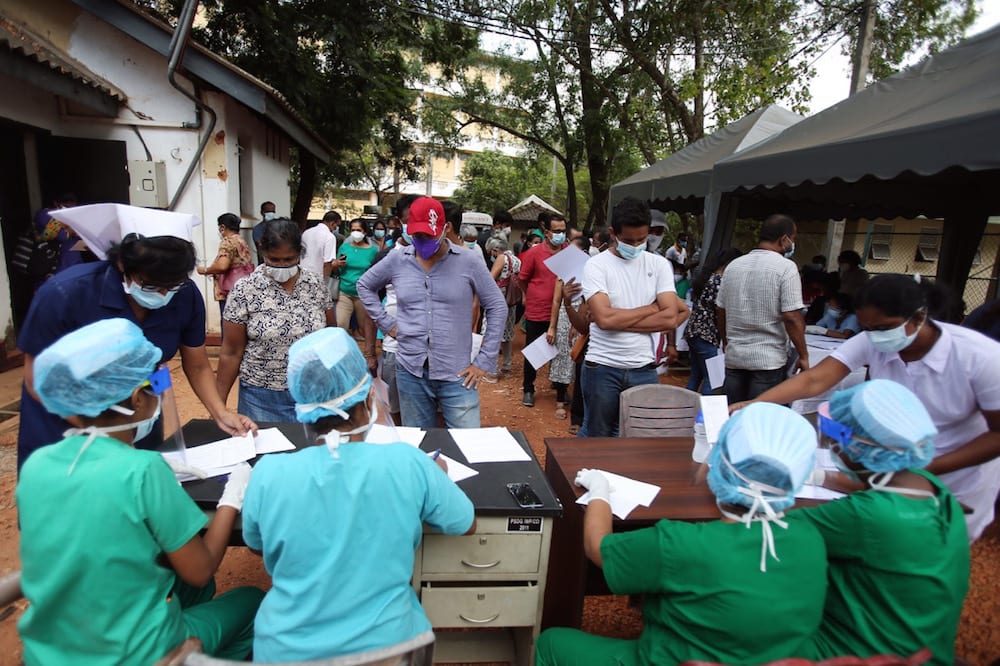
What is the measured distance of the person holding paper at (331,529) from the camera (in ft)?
4.56

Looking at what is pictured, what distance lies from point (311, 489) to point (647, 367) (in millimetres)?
2197

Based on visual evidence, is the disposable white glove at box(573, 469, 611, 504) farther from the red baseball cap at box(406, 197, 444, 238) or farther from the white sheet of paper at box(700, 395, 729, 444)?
the red baseball cap at box(406, 197, 444, 238)

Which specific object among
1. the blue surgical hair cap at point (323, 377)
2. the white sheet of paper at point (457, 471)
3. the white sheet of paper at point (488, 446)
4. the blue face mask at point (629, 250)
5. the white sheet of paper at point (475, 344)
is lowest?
the white sheet of paper at point (457, 471)

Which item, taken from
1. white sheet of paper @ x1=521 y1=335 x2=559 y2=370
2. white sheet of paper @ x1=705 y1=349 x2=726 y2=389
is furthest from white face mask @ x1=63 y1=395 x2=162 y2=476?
white sheet of paper @ x1=705 y1=349 x2=726 y2=389

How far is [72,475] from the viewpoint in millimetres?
1320

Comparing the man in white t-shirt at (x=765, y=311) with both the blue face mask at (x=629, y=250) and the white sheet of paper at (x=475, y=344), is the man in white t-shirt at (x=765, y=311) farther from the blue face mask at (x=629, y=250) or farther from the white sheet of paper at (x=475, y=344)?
the white sheet of paper at (x=475, y=344)

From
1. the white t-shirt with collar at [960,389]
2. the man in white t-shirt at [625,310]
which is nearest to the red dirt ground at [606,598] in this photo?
the white t-shirt with collar at [960,389]

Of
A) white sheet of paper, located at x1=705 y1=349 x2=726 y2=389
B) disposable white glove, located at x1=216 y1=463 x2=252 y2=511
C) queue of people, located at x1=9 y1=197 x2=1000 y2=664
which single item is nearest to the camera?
queue of people, located at x1=9 y1=197 x2=1000 y2=664

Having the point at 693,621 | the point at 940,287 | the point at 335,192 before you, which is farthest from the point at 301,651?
the point at 335,192

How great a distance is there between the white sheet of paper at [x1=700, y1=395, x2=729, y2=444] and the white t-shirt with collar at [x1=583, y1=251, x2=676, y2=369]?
2.63ft

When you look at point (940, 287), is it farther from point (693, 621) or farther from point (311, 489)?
point (311, 489)

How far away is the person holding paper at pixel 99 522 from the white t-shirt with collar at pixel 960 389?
2.57 metres

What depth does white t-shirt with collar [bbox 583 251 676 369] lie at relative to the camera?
311cm

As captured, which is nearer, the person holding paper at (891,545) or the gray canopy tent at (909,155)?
the person holding paper at (891,545)
